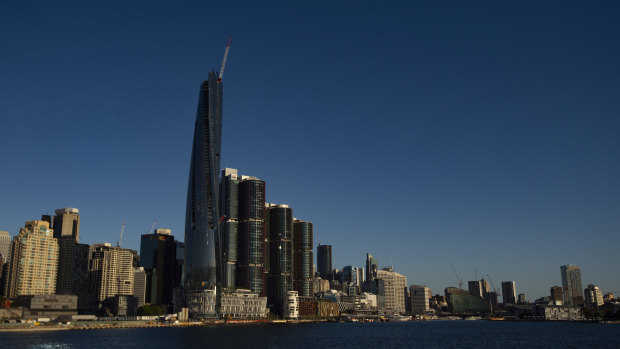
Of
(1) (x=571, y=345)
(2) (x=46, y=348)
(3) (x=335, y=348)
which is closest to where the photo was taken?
(2) (x=46, y=348)

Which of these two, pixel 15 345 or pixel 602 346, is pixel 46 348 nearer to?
pixel 15 345

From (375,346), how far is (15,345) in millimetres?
100342

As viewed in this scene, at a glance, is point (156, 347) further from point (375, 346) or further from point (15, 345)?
point (375, 346)

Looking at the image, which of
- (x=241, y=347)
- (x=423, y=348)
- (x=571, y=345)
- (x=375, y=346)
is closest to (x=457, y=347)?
(x=423, y=348)

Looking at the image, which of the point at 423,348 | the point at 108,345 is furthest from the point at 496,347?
the point at 108,345

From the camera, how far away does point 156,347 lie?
492ft

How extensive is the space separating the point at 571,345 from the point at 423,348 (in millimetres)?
44764

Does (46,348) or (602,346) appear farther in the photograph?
(602,346)

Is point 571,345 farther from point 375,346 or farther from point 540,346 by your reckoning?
point 375,346

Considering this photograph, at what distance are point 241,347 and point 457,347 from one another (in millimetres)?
61704

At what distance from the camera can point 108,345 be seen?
15825 cm

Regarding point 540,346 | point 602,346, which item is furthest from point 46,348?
point 602,346

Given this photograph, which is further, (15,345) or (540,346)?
(540,346)

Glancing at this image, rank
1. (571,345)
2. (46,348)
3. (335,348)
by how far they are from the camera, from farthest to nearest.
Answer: (571,345), (335,348), (46,348)
